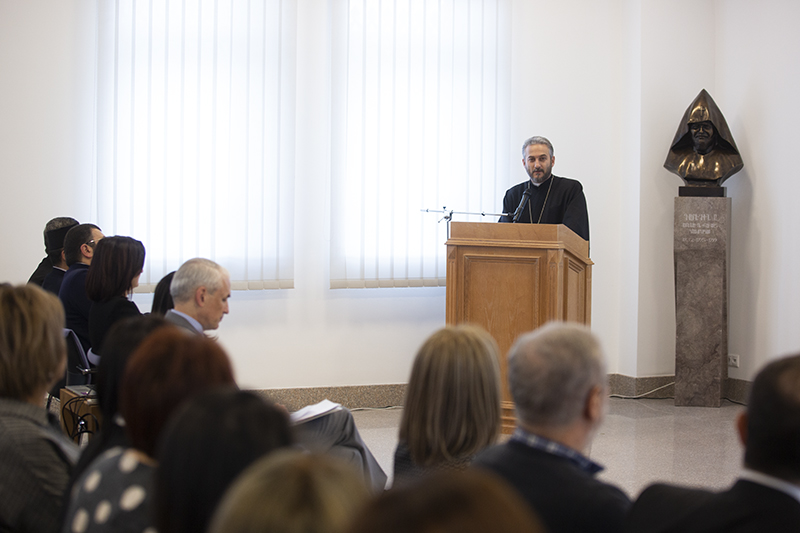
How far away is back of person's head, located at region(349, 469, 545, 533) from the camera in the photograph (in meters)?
0.65

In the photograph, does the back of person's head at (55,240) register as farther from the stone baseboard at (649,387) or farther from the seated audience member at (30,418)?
the stone baseboard at (649,387)

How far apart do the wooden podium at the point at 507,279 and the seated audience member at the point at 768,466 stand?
9.62 feet

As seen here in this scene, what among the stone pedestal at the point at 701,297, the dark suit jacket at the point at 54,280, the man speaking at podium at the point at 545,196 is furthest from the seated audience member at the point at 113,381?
the stone pedestal at the point at 701,297

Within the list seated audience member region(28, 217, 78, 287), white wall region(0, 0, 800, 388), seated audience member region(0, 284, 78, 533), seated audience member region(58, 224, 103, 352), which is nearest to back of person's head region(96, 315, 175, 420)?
seated audience member region(0, 284, 78, 533)

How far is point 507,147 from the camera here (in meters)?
6.09

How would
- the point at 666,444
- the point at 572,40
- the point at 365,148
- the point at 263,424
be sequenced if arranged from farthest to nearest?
the point at 572,40
the point at 365,148
the point at 666,444
the point at 263,424

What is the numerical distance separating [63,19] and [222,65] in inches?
42.8

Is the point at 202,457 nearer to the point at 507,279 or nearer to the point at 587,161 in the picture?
the point at 507,279

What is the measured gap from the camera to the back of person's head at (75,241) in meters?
3.99

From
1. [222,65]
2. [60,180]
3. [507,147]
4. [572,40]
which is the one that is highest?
[572,40]

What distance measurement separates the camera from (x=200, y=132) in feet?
17.9

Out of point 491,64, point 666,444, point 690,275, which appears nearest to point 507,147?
point 491,64

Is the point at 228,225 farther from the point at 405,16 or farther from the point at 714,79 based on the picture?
the point at 714,79

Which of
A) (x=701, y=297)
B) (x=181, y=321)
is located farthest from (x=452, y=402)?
(x=701, y=297)
